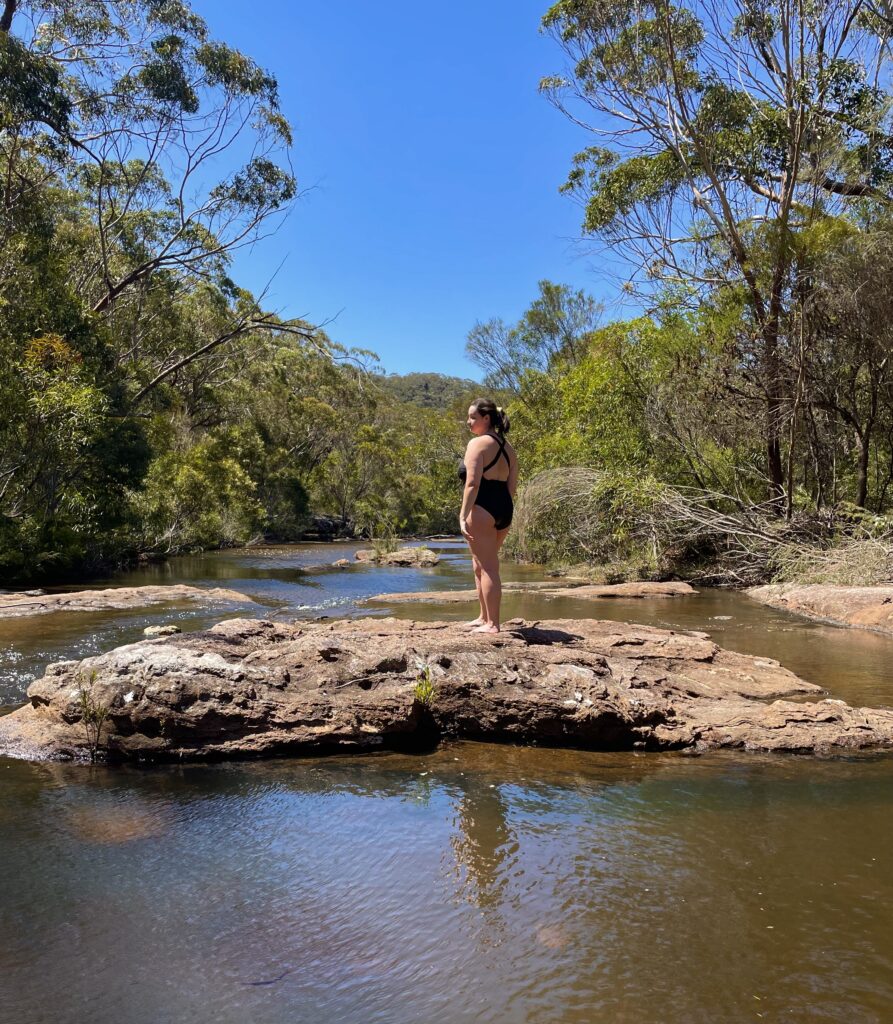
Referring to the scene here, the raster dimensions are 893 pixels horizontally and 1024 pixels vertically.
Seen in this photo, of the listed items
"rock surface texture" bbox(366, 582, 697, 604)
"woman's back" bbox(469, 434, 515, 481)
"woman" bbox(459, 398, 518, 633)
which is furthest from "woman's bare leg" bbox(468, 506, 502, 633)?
"rock surface texture" bbox(366, 582, 697, 604)

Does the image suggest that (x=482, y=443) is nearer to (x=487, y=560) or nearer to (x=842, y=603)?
(x=487, y=560)

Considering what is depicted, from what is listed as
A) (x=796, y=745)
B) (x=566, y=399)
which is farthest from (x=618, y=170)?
(x=796, y=745)

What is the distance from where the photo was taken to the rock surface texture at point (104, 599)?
964 cm

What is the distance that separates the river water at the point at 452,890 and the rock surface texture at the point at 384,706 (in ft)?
0.58

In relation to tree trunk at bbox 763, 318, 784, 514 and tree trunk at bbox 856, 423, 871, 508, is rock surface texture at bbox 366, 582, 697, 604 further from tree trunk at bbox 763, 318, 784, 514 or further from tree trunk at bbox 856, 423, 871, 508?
tree trunk at bbox 856, 423, 871, 508

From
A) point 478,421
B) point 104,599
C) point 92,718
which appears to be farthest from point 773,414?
point 92,718

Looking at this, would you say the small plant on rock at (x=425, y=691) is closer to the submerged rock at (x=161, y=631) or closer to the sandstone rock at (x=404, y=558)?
the submerged rock at (x=161, y=631)

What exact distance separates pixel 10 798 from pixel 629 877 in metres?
2.78

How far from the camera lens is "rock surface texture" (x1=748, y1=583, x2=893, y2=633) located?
27.4ft

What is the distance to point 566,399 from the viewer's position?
19.4m

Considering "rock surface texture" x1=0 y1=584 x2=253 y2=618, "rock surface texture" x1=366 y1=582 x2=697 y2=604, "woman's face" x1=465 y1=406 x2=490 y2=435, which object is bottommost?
"rock surface texture" x1=0 y1=584 x2=253 y2=618

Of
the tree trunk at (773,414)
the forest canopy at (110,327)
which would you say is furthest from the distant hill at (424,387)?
the tree trunk at (773,414)

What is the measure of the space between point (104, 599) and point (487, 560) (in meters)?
7.50

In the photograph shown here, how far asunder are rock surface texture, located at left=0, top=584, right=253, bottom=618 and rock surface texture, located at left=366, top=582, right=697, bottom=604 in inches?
93.1
